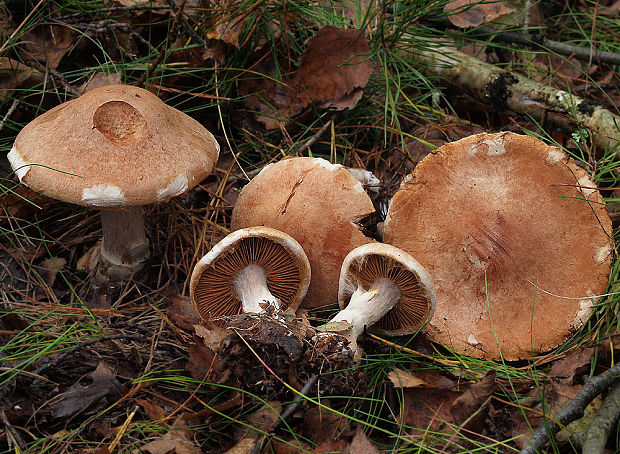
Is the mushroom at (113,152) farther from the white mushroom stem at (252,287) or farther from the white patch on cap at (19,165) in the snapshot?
the white mushroom stem at (252,287)

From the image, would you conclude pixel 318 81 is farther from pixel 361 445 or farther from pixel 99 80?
pixel 361 445

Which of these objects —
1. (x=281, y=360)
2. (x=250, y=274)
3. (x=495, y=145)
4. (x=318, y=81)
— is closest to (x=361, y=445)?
(x=281, y=360)

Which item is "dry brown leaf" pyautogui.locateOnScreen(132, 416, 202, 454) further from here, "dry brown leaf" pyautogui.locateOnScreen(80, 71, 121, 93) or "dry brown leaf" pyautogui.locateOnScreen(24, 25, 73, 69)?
"dry brown leaf" pyautogui.locateOnScreen(24, 25, 73, 69)

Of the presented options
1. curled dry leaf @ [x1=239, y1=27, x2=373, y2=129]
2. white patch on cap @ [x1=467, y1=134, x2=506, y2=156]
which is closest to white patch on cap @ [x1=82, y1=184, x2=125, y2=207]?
curled dry leaf @ [x1=239, y1=27, x2=373, y2=129]

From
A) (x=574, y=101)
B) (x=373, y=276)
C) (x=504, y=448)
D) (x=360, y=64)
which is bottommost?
(x=504, y=448)

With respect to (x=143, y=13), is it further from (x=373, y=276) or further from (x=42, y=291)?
(x=373, y=276)

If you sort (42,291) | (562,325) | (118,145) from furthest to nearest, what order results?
(42,291) < (562,325) < (118,145)

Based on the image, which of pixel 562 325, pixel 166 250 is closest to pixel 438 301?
pixel 562 325
